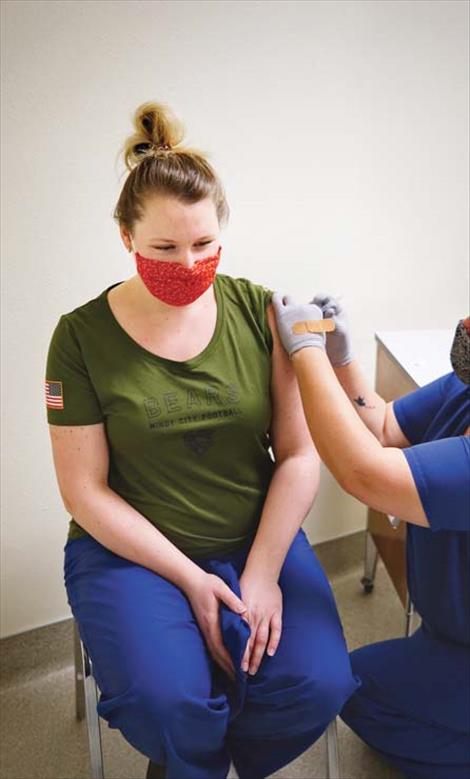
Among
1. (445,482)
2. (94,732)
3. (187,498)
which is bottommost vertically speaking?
(94,732)

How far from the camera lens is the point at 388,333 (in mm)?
1932

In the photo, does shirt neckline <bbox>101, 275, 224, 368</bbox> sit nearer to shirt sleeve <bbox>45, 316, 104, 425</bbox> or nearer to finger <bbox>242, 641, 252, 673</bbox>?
shirt sleeve <bbox>45, 316, 104, 425</bbox>

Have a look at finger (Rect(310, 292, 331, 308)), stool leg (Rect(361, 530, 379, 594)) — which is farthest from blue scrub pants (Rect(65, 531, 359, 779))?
stool leg (Rect(361, 530, 379, 594))

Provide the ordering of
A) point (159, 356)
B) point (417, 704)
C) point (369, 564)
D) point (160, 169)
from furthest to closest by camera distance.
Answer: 1. point (369, 564)
2. point (417, 704)
3. point (159, 356)
4. point (160, 169)

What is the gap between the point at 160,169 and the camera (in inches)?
49.4

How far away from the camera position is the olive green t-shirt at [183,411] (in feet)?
4.38

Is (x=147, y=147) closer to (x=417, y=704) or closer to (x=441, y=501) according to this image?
(x=441, y=501)

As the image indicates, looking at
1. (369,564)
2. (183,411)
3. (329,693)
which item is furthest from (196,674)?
(369,564)

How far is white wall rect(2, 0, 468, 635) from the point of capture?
154 centimetres

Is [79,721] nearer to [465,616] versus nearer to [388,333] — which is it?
[465,616]

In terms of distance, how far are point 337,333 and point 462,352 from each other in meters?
0.28

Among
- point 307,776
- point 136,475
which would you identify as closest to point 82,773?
point 307,776

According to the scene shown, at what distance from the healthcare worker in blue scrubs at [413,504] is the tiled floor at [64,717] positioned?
203 mm

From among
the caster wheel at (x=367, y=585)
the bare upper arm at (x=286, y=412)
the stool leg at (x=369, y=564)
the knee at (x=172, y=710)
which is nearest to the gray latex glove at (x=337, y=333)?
the bare upper arm at (x=286, y=412)
